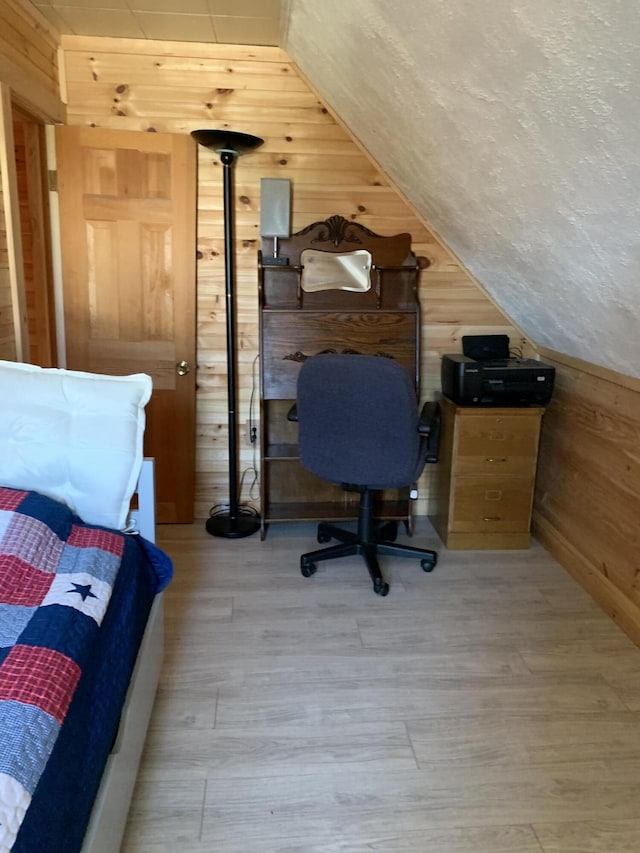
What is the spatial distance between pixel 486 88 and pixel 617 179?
433 mm

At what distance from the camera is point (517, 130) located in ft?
5.30

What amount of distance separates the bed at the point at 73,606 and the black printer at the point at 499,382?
5.28ft

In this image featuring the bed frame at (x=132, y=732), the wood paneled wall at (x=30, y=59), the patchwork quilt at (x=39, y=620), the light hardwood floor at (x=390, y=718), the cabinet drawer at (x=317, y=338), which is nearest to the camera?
the patchwork quilt at (x=39, y=620)

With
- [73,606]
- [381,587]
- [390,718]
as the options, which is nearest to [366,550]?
[381,587]

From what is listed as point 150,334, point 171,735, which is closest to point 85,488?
point 171,735

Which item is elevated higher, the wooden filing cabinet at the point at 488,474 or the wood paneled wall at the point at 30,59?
the wood paneled wall at the point at 30,59

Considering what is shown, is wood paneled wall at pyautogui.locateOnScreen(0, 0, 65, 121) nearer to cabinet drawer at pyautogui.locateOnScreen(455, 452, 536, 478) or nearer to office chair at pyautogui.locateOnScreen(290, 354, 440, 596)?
office chair at pyautogui.locateOnScreen(290, 354, 440, 596)

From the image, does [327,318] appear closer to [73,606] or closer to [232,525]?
[232,525]

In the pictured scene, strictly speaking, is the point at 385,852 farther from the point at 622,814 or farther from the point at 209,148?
the point at 209,148

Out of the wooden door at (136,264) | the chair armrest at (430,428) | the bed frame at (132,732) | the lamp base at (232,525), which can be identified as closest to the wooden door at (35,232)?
the wooden door at (136,264)

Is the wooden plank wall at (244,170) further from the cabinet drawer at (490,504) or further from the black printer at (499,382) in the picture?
the cabinet drawer at (490,504)

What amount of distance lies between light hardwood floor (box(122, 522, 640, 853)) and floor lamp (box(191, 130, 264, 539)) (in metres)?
0.40

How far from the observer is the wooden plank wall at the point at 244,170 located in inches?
113

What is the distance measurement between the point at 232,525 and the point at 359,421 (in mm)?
1085
